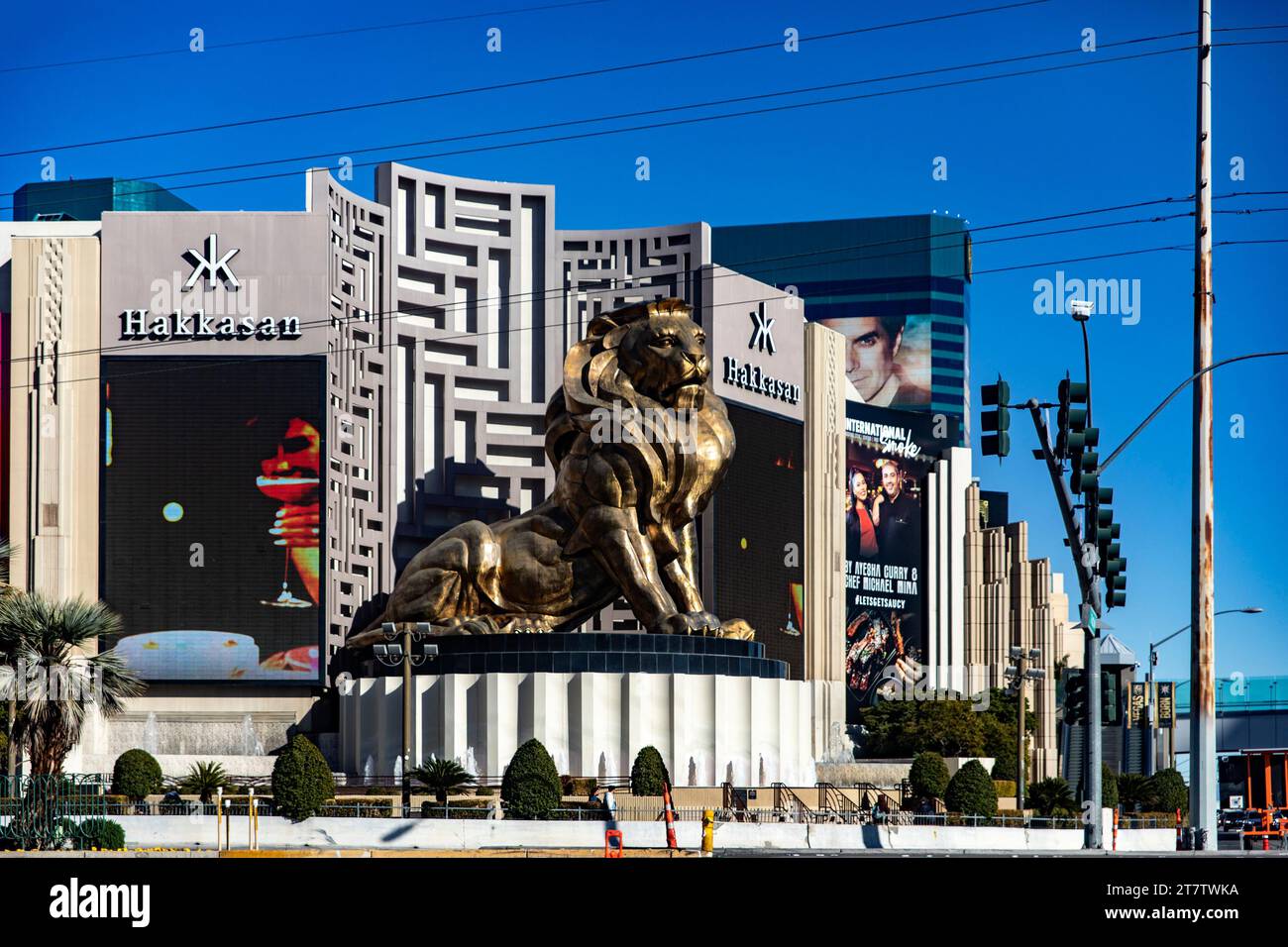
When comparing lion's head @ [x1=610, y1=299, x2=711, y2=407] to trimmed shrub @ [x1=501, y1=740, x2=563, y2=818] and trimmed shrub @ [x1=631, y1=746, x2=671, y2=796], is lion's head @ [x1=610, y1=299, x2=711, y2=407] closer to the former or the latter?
trimmed shrub @ [x1=631, y1=746, x2=671, y2=796]

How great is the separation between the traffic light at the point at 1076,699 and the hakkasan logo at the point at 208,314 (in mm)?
50026

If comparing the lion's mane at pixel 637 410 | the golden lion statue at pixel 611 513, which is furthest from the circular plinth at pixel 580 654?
the lion's mane at pixel 637 410

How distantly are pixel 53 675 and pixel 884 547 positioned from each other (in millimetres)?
76986

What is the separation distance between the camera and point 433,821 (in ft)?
153

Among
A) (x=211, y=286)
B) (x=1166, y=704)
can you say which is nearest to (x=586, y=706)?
(x=211, y=286)

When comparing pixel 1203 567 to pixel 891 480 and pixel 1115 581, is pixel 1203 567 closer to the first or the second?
pixel 1115 581

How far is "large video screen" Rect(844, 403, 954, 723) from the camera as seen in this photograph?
118m

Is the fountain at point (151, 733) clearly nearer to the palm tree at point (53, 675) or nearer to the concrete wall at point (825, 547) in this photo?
the palm tree at point (53, 675)

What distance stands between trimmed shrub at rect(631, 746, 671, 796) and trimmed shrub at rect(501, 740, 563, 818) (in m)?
2.97

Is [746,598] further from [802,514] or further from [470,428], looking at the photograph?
[470,428]

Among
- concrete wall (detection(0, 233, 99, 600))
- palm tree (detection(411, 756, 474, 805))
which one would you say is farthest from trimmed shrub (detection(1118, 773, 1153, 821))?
concrete wall (detection(0, 233, 99, 600))

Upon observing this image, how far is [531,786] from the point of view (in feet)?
164

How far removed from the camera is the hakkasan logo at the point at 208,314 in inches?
3120
